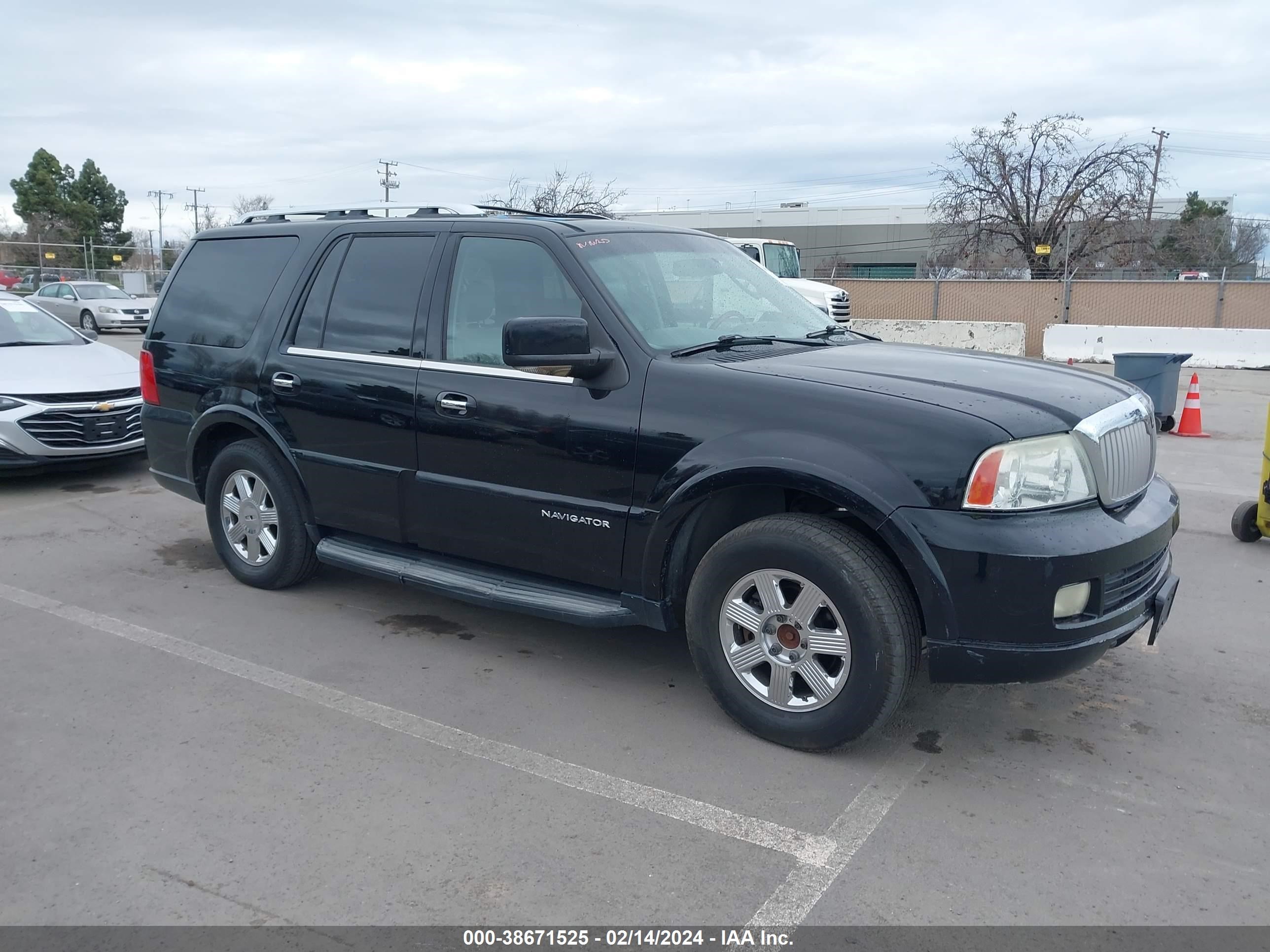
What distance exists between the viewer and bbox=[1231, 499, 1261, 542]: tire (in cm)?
674

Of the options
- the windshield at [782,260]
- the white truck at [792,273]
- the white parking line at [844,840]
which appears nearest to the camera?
the white parking line at [844,840]

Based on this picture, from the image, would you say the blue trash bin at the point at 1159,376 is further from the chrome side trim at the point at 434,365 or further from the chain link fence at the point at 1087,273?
the chain link fence at the point at 1087,273

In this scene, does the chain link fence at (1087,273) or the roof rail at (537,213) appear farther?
the chain link fence at (1087,273)

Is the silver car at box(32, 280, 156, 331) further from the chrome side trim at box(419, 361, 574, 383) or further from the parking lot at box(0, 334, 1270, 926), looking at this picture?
the chrome side trim at box(419, 361, 574, 383)

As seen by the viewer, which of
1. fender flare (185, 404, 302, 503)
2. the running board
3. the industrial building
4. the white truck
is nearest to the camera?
the running board

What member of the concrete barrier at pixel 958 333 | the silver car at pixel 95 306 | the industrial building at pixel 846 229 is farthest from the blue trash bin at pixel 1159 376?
the industrial building at pixel 846 229

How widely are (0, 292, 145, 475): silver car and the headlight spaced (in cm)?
680

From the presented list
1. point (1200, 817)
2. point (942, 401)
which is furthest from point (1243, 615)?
point (942, 401)

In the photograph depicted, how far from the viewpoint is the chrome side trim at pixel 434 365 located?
430cm

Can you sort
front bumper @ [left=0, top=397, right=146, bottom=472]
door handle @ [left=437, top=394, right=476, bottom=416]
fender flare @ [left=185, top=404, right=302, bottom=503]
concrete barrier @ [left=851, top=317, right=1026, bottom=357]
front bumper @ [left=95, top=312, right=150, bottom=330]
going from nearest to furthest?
door handle @ [left=437, top=394, right=476, bottom=416] → fender flare @ [left=185, top=404, right=302, bottom=503] → front bumper @ [left=0, top=397, right=146, bottom=472] → concrete barrier @ [left=851, top=317, right=1026, bottom=357] → front bumper @ [left=95, top=312, right=150, bottom=330]

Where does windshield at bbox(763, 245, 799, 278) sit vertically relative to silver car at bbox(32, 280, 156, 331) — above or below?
above

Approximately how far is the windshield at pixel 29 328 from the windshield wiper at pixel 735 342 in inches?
298

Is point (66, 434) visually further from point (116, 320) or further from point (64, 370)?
point (116, 320)

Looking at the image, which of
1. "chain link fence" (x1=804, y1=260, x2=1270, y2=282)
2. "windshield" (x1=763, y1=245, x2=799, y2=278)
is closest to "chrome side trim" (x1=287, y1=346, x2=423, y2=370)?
"windshield" (x1=763, y1=245, x2=799, y2=278)
